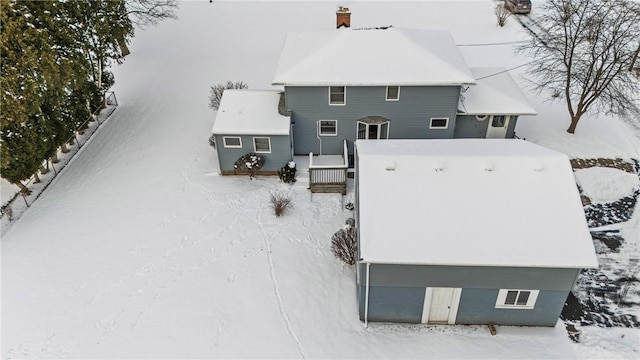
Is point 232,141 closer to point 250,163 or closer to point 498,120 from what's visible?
point 250,163

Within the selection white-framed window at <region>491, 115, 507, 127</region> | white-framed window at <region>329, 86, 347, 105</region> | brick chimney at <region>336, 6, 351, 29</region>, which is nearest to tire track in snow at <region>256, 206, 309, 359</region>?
white-framed window at <region>329, 86, 347, 105</region>

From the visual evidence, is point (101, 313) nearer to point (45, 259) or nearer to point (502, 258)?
point (45, 259)

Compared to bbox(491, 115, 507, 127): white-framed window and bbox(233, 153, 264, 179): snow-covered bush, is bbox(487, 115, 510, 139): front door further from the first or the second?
bbox(233, 153, 264, 179): snow-covered bush

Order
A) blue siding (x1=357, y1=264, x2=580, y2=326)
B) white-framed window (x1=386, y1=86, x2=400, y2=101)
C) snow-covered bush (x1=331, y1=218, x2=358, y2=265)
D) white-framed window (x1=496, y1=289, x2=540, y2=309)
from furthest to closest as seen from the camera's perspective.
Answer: white-framed window (x1=386, y1=86, x2=400, y2=101)
snow-covered bush (x1=331, y1=218, x2=358, y2=265)
white-framed window (x1=496, y1=289, x2=540, y2=309)
blue siding (x1=357, y1=264, x2=580, y2=326)

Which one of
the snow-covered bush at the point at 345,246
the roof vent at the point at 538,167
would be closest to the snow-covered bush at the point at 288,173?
the snow-covered bush at the point at 345,246

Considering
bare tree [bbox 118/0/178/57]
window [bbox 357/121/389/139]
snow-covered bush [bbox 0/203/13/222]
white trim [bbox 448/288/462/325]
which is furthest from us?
bare tree [bbox 118/0/178/57]

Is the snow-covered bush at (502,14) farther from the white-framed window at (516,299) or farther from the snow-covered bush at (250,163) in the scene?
the white-framed window at (516,299)

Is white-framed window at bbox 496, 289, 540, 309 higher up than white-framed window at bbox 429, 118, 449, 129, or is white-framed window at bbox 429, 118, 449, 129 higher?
white-framed window at bbox 429, 118, 449, 129
